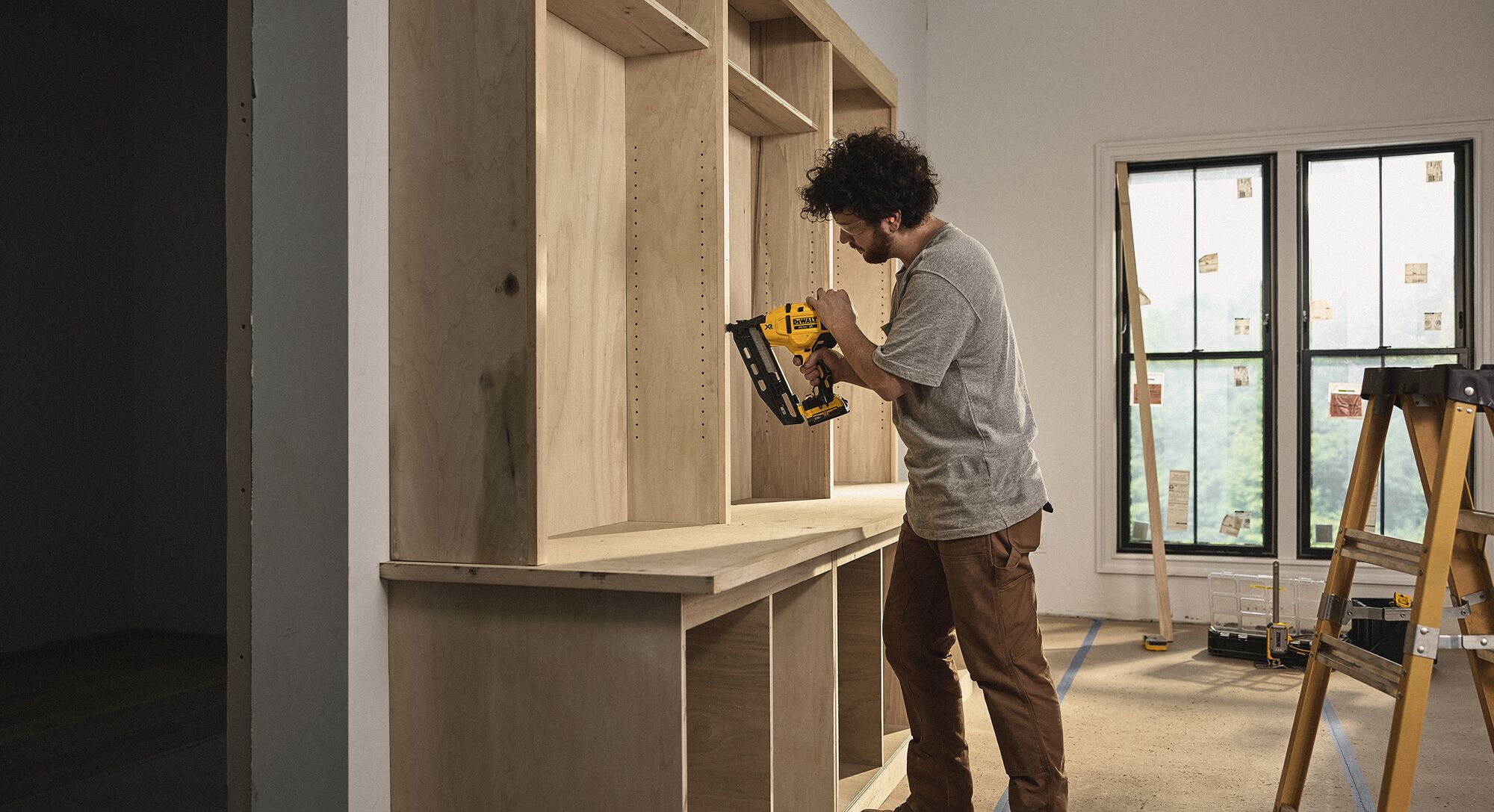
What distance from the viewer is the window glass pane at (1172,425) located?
5.07 m

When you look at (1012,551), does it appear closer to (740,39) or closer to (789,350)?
(789,350)

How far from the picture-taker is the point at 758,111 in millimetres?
3027

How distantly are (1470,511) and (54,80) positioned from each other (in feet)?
18.0

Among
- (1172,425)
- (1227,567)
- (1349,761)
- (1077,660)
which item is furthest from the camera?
(1172,425)

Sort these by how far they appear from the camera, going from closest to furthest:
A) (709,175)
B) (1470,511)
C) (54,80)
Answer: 1. (1470,511)
2. (709,175)
3. (54,80)

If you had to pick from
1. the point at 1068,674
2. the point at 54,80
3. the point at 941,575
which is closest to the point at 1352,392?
the point at 1068,674

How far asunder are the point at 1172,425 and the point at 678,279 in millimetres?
3489

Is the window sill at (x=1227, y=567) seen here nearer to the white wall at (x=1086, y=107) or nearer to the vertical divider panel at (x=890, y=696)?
the white wall at (x=1086, y=107)

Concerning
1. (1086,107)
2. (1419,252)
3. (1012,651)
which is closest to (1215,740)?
(1012,651)

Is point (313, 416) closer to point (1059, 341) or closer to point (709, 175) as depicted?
point (709, 175)

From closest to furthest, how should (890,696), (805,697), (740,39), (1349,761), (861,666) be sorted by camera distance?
(805,697)
(861,666)
(1349,761)
(890,696)
(740,39)

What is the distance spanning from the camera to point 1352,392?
486cm

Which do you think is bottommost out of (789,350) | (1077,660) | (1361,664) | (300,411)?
(1077,660)

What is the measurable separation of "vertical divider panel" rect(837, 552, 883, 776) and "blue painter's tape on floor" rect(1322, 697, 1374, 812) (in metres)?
1.09
